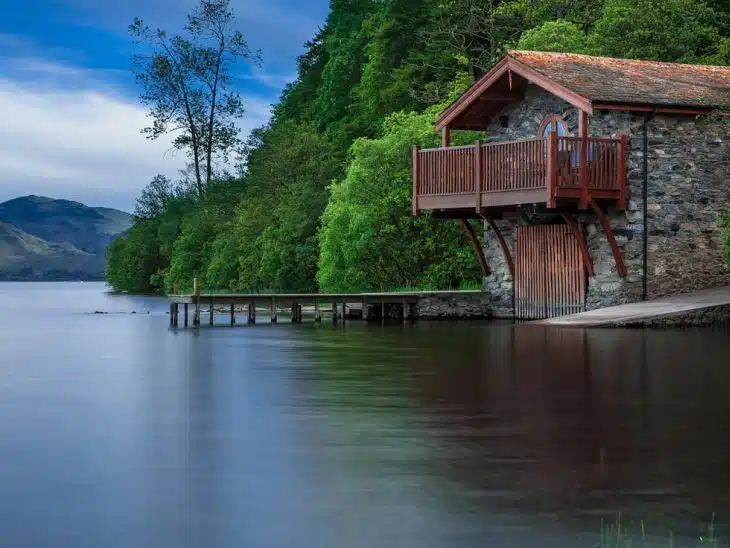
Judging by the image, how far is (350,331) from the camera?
32531mm

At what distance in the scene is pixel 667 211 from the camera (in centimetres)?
3139

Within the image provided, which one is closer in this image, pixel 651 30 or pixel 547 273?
pixel 547 273

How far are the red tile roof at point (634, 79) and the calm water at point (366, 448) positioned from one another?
30.3ft

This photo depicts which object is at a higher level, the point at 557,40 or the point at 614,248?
the point at 557,40

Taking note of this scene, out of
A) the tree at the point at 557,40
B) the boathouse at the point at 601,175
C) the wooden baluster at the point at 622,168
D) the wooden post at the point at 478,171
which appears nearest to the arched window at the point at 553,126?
the boathouse at the point at 601,175

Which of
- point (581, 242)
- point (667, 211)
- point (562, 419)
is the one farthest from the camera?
point (581, 242)

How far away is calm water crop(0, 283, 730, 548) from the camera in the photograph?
27.5 ft

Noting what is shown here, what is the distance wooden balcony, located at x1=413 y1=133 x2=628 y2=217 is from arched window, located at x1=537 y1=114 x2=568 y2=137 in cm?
146

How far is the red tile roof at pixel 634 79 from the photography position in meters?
30.5

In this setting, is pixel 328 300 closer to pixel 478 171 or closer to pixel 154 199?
pixel 478 171

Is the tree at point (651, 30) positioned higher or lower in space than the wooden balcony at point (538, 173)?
higher

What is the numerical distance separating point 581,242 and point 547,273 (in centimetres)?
227

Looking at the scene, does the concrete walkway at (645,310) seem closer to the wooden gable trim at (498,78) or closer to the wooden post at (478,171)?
the wooden post at (478,171)

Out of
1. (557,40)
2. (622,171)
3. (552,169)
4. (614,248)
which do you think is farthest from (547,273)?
(557,40)
